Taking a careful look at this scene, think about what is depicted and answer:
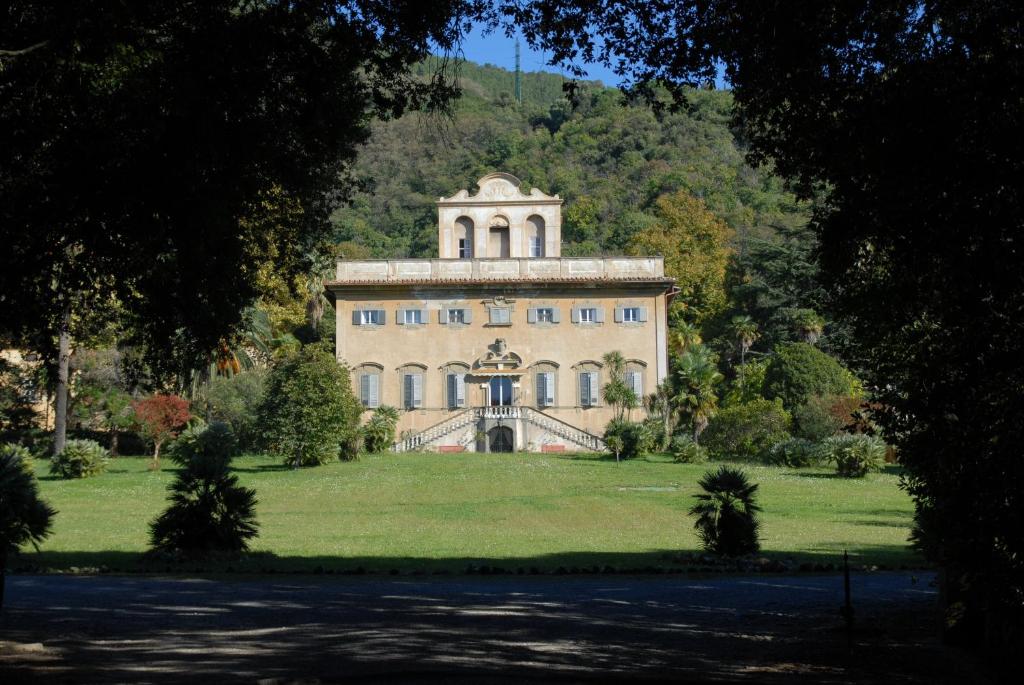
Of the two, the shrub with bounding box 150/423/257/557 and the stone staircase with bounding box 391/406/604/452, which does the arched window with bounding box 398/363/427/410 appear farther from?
the shrub with bounding box 150/423/257/557

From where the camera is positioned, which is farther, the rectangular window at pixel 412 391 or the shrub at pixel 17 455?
the rectangular window at pixel 412 391

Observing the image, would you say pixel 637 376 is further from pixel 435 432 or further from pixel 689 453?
pixel 689 453

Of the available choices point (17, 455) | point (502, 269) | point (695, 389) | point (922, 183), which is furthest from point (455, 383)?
point (922, 183)

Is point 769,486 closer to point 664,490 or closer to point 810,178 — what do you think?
point 664,490

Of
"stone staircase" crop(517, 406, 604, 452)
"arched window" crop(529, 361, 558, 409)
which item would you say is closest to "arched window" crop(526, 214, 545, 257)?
"arched window" crop(529, 361, 558, 409)

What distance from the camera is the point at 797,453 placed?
3475cm

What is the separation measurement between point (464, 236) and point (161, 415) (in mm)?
17737

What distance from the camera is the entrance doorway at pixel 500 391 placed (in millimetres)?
46688

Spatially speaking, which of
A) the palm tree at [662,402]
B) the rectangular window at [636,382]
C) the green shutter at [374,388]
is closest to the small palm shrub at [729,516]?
the palm tree at [662,402]

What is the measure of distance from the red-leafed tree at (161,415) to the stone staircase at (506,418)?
8105 millimetres

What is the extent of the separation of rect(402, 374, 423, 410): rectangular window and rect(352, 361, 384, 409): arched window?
100cm

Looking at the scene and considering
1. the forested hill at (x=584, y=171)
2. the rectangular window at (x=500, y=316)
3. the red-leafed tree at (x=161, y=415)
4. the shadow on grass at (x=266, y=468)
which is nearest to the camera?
the shadow on grass at (x=266, y=468)

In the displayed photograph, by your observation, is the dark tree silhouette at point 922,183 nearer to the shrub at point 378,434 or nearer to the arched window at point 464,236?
the shrub at point 378,434

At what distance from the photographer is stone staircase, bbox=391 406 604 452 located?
43438mm
